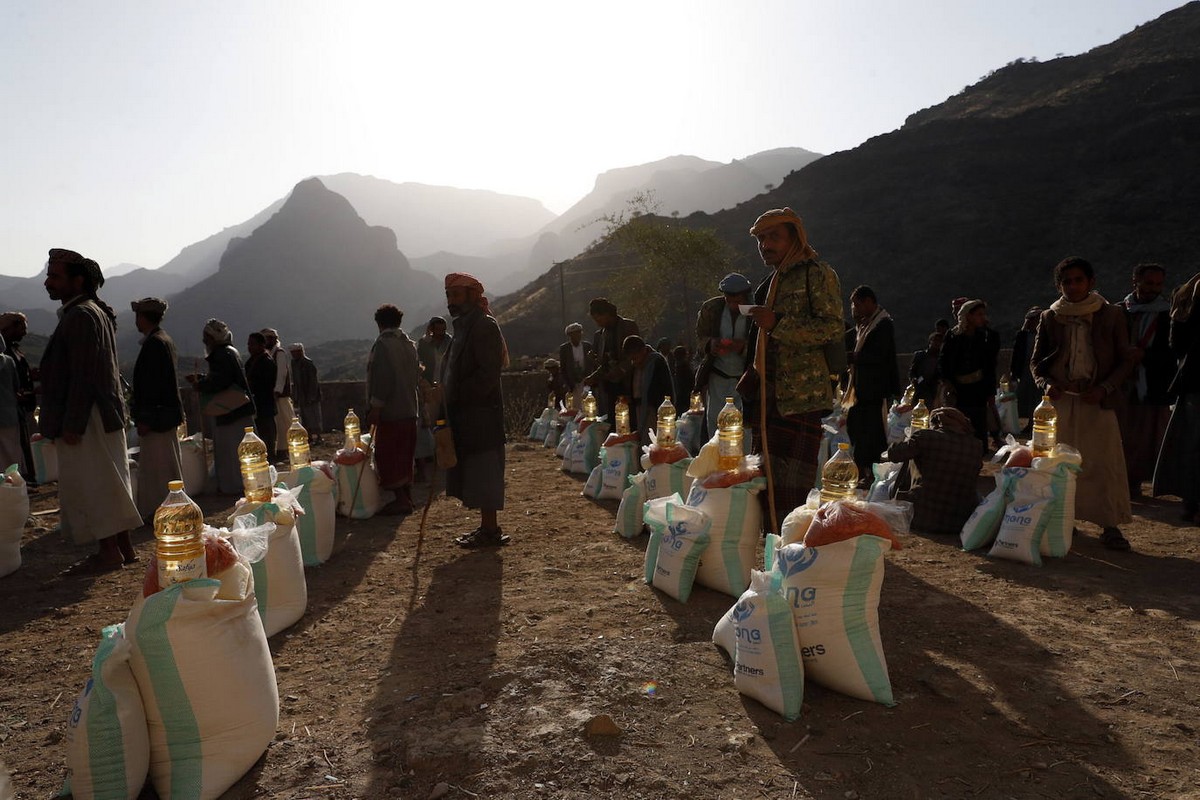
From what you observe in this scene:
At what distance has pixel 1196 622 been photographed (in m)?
3.47

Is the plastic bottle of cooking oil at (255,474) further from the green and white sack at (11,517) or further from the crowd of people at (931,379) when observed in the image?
the crowd of people at (931,379)

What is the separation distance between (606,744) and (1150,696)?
2.10 meters

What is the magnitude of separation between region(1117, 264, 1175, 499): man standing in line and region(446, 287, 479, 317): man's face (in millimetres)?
5214

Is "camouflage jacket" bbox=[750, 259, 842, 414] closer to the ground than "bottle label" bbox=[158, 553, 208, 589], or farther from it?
farther from it

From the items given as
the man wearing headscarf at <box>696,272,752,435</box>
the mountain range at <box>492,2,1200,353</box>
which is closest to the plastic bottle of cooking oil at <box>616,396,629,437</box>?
the man wearing headscarf at <box>696,272,752,435</box>

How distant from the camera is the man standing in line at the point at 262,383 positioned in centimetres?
858

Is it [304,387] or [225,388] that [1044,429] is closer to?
[225,388]

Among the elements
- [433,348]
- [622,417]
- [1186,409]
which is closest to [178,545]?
[622,417]

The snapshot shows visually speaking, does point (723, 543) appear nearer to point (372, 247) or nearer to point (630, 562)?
point (630, 562)

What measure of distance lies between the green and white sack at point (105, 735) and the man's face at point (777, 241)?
3.13 metres

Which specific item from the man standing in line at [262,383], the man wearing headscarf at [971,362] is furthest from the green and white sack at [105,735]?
the man standing in line at [262,383]

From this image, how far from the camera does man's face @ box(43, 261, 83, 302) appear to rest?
14.6ft

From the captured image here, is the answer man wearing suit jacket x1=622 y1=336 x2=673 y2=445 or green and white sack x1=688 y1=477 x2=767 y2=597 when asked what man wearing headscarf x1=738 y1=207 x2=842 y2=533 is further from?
man wearing suit jacket x1=622 y1=336 x2=673 y2=445

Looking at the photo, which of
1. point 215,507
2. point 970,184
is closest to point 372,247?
point 970,184
